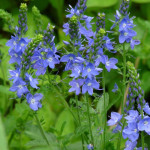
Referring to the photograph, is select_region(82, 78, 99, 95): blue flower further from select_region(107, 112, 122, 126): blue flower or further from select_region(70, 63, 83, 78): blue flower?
select_region(107, 112, 122, 126): blue flower

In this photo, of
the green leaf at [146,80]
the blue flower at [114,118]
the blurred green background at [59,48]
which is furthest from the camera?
the green leaf at [146,80]

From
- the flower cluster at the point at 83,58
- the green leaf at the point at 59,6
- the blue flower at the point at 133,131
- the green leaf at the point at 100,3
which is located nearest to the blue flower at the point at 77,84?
the flower cluster at the point at 83,58

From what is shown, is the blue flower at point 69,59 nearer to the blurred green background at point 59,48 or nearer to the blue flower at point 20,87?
the blue flower at point 20,87

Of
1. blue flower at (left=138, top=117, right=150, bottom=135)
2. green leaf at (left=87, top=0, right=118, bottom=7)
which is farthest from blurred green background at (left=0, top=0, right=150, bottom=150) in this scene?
blue flower at (left=138, top=117, right=150, bottom=135)

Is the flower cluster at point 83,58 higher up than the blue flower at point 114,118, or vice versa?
the flower cluster at point 83,58

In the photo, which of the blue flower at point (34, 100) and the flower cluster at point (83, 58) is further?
the blue flower at point (34, 100)

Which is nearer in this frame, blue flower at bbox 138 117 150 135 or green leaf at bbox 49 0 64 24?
blue flower at bbox 138 117 150 135

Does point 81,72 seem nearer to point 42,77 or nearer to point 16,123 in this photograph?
point 42,77

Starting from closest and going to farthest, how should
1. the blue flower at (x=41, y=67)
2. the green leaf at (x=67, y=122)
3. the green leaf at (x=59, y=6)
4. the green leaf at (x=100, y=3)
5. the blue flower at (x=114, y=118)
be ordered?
the blue flower at (x=41, y=67) < the blue flower at (x=114, y=118) < the green leaf at (x=67, y=122) < the green leaf at (x=100, y=3) < the green leaf at (x=59, y=6)
